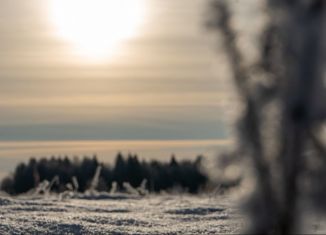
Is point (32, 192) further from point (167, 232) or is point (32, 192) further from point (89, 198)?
point (167, 232)

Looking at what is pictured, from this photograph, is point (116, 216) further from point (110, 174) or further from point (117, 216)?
point (110, 174)

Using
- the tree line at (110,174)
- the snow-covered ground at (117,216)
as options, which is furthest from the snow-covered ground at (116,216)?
the tree line at (110,174)

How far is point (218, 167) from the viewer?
22.4 feet

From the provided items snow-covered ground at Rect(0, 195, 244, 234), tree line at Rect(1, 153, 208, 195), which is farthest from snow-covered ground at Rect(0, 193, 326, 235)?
tree line at Rect(1, 153, 208, 195)

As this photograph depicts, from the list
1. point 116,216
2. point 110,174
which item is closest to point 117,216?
point 116,216

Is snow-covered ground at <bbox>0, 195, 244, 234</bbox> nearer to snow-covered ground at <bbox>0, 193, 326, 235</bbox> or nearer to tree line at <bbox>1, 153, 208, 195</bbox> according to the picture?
snow-covered ground at <bbox>0, 193, 326, 235</bbox>

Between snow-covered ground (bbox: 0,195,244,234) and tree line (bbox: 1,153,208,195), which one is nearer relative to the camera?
snow-covered ground (bbox: 0,195,244,234)

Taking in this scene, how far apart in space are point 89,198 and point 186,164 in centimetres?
1752

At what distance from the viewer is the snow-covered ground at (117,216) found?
16.2 meters

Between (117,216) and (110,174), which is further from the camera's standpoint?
(110,174)

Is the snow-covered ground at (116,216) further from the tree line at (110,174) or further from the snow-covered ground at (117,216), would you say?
the tree line at (110,174)

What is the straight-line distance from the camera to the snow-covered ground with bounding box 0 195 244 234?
16.2m

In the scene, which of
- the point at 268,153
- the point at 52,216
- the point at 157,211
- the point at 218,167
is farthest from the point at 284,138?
the point at 157,211

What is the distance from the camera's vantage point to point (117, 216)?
18797 mm
